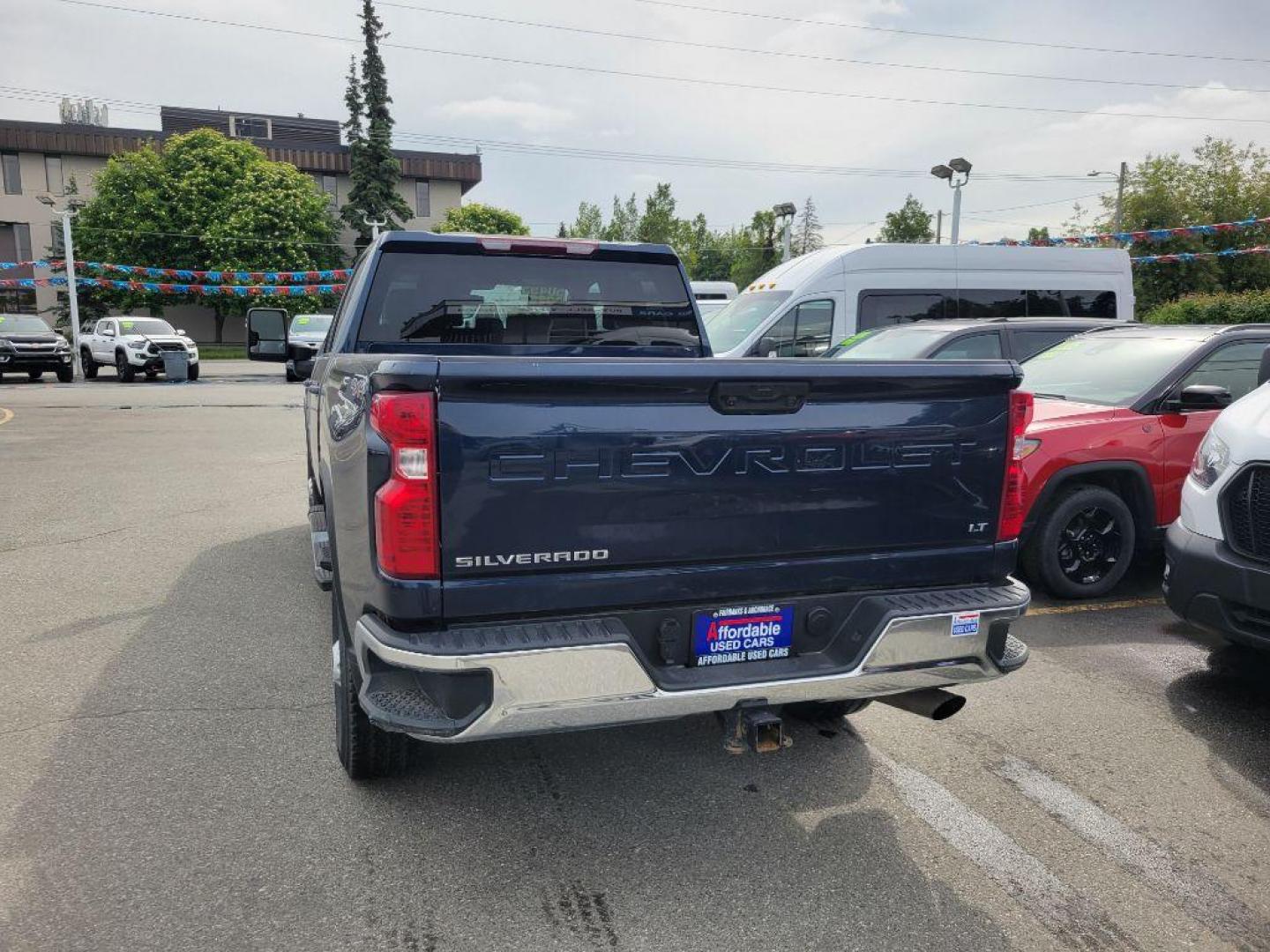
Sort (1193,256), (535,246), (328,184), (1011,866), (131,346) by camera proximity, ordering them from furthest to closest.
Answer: (328,184) → (131,346) → (1193,256) → (535,246) → (1011,866)

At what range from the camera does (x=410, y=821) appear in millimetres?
3143

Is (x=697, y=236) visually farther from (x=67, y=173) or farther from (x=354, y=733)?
(x=354, y=733)

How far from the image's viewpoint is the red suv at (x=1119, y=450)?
5.62 metres

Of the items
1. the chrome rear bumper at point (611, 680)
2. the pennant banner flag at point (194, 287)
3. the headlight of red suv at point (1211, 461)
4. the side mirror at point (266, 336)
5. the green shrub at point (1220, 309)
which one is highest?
the pennant banner flag at point (194, 287)

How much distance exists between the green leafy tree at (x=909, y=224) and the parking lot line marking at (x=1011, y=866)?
2108 inches

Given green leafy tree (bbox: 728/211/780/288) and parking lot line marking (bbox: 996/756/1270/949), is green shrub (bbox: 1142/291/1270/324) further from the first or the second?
green leafy tree (bbox: 728/211/780/288)

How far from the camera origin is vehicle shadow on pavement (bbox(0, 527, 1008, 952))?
8.46 ft

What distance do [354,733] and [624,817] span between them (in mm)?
991

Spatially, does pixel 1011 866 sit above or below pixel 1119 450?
below

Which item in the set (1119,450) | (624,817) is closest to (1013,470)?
(624,817)

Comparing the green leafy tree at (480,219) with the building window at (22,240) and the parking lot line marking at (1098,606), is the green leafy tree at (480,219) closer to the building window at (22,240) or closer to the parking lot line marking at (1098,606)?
the building window at (22,240)

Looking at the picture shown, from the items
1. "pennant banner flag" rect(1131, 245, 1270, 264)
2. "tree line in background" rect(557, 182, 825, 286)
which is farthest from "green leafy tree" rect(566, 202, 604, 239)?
"pennant banner flag" rect(1131, 245, 1270, 264)

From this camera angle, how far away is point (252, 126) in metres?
62.7

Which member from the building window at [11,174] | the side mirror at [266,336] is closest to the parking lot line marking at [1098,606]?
the side mirror at [266,336]
